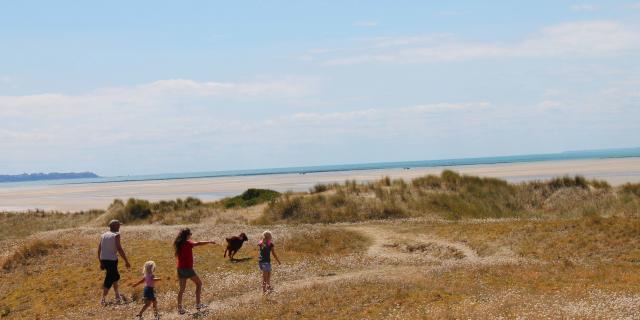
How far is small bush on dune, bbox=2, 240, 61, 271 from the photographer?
89.2 ft

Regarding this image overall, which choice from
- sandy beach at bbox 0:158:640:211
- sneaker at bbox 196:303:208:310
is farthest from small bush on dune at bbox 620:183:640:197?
sneaker at bbox 196:303:208:310

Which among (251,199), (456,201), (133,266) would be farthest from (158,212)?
(133,266)

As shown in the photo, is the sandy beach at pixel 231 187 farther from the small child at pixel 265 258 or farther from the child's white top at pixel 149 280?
the child's white top at pixel 149 280

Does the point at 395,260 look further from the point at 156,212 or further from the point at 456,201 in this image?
the point at 156,212

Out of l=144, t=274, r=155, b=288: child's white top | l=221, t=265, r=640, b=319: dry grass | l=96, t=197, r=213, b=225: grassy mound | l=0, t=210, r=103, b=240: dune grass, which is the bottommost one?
l=0, t=210, r=103, b=240: dune grass

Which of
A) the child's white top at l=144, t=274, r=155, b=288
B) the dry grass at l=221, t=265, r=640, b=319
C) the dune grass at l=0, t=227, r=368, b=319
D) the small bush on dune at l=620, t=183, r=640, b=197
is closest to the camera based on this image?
the dry grass at l=221, t=265, r=640, b=319

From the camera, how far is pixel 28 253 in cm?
2819

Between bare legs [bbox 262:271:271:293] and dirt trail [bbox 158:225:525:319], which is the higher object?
bare legs [bbox 262:271:271:293]

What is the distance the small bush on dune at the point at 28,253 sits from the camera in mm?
27203

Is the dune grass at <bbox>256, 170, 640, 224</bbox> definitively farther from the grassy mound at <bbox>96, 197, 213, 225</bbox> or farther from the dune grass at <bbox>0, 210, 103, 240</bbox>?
the dune grass at <bbox>0, 210, 103, 240</bbox>

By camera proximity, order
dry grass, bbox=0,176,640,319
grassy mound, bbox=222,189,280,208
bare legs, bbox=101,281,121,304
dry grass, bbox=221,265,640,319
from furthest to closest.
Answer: grassy mound, bbox=222,189,280,208
bare legs, bbox=101,281,121,304
dry grass, bbox=0,176,640,319
dry grass, bbox=221,265,640,319

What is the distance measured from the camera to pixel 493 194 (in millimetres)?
44281

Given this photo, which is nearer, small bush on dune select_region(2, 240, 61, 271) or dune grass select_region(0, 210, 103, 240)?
small bush on dune select_region(2, 240, 61, 271)

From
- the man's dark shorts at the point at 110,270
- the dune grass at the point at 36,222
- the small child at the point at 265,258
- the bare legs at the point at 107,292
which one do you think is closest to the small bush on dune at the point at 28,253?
the bare legs at the point at 107,292
